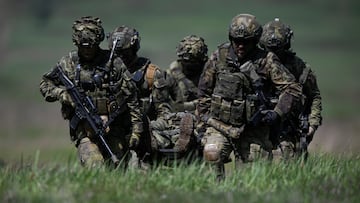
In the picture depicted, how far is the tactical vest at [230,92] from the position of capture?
1666 cm

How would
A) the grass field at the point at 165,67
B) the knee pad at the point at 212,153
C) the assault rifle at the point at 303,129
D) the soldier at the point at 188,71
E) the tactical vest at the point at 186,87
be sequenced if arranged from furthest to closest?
the tactical vest at the point at 186,87, the soldier at the point at 188,71, the assault rifle at the point at 303,129, the knee pad at the point at 212,153, the grass field at the point at 165,67

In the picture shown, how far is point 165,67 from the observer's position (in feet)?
255

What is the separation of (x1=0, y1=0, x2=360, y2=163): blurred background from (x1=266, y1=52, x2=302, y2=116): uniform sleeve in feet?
137

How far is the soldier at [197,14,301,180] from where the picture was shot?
16.7 meters

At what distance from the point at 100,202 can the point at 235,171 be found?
2.76 m

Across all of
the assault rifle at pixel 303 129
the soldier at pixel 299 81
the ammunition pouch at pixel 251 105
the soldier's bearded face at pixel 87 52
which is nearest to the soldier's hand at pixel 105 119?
the soldier's bearded face at pixel 87 52

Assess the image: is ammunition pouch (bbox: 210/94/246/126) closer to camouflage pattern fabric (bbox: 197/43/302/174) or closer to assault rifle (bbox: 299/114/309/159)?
camouflage pattern fabric (bbox: 197/43/302/174)

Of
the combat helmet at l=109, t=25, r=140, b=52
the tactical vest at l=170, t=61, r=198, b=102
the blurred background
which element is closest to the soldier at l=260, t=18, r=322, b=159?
the combat helmet at l=109, t=25, r=140, b=52

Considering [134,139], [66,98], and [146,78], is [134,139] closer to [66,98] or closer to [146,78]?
[66,98]

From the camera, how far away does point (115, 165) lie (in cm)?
1628

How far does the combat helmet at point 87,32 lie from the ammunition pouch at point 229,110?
5.79 feet

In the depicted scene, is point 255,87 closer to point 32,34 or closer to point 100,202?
point 100,202

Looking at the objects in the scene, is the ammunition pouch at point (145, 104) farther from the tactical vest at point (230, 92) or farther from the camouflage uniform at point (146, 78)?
the tactical vest at point (230, 92)

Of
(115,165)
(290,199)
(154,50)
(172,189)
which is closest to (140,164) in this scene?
(115,165)
